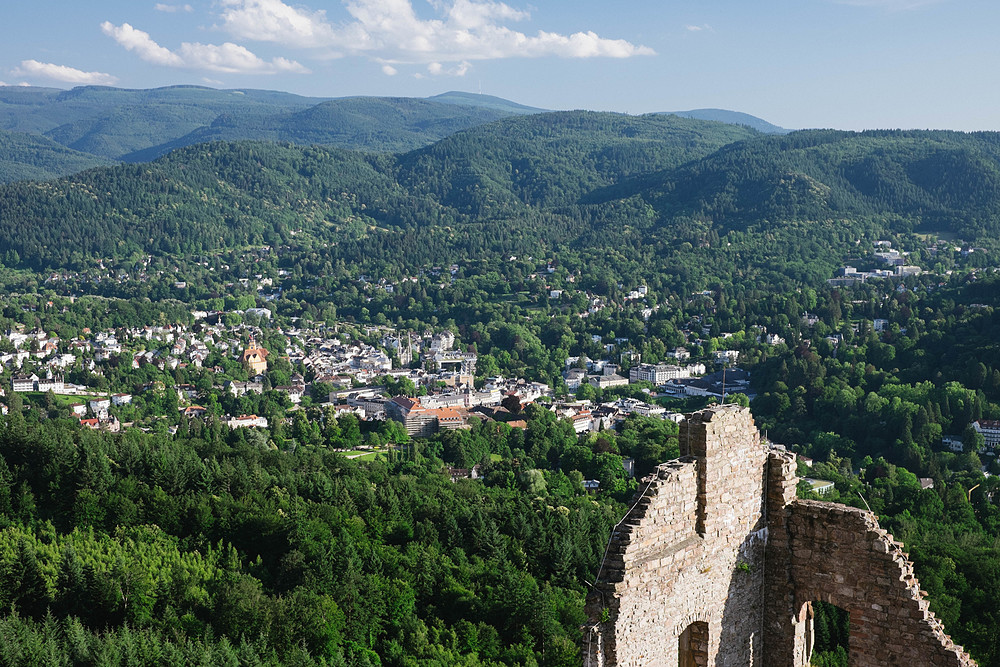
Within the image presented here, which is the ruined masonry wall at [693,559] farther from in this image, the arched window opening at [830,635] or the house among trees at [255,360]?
the house among trees at [255,360]

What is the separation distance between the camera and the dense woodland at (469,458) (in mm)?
28047

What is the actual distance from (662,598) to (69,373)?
9995cm

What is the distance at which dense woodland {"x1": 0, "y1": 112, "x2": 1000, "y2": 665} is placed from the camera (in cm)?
2805

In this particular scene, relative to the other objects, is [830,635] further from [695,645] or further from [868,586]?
[695,645]

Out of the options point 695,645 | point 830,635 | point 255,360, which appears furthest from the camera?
point 255,360

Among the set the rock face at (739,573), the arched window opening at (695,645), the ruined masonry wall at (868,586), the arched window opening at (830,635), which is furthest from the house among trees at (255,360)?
the ruined masonry wall at (868,586)

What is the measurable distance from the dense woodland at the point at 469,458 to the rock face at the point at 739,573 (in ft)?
28.2

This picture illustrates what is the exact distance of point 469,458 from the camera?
225 feet

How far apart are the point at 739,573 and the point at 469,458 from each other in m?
57.2

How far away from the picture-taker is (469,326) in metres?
139

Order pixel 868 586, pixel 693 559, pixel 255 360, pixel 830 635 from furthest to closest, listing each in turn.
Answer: pixel 255 360 → pixel 830 635 → pixel 868 586 → pixel 693 559

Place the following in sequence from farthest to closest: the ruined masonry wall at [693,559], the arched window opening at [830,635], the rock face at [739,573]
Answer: the arched window opening at [830,635] < the rock face at [739,573] < the ruined masonry wall at [693,559]

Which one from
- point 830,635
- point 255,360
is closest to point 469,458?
point 830,635

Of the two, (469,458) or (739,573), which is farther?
(469,458)
